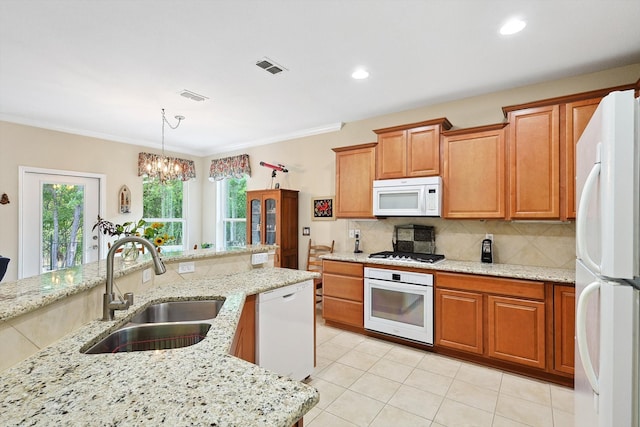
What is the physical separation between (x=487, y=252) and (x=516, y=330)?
803 millimetres

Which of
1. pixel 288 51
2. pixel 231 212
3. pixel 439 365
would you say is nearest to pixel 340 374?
pixel 439 365

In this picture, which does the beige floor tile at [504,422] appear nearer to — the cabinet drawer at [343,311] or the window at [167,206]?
the cabinet drawer at [343,311]

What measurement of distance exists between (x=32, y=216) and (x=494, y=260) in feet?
18.9

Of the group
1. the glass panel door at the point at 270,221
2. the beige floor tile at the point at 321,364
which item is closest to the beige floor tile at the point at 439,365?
the beige floor tile at the point at 321,364

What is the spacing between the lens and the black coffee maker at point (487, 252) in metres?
3.14

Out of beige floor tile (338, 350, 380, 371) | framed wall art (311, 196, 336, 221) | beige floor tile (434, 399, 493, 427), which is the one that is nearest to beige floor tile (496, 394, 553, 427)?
beige floor tile (434, 399, 493, 427)

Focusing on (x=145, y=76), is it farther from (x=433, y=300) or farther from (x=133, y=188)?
(x=433, y=300)

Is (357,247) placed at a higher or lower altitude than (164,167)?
lower

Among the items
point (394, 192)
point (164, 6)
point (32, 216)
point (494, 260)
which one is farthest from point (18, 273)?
point (494, 260)

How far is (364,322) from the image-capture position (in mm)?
3445

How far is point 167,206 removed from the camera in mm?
5758

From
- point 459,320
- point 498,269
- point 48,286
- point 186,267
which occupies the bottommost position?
point 459,320

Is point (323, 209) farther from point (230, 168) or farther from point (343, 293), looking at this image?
point (230, 168)

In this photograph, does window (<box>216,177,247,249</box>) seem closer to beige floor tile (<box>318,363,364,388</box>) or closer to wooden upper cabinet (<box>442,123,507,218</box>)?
beige floor tile (<box>318,363,364,388</box>)
